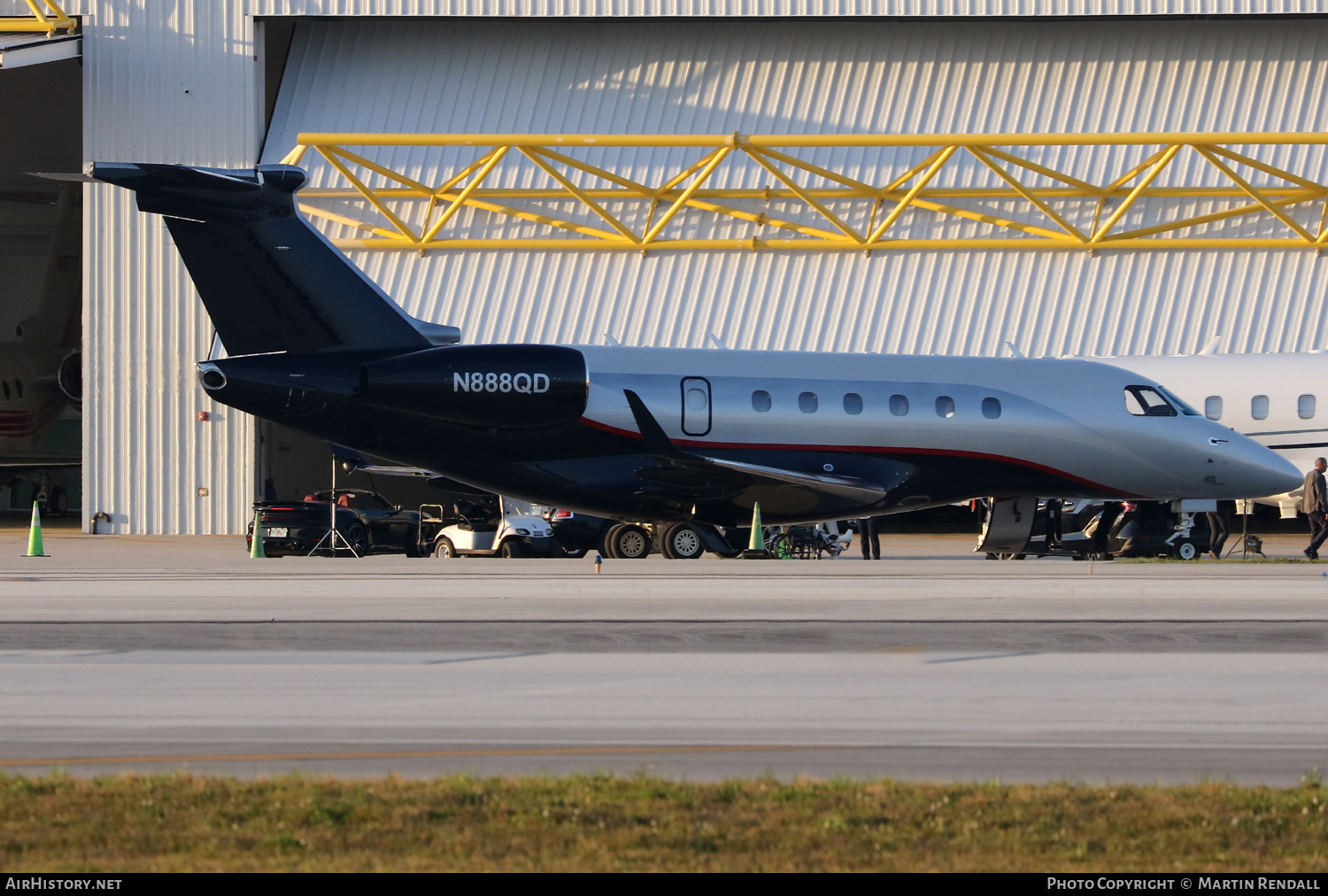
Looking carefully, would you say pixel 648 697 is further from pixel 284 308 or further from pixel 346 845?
pixel 284 308

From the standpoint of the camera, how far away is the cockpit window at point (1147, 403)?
80.5ft

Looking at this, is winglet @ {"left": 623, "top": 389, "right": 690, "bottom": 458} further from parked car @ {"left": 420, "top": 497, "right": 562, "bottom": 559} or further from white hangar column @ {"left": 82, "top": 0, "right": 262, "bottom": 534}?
white hangar column @ {"left": 82, "top": 0, "right": 262, "bottom": 534}

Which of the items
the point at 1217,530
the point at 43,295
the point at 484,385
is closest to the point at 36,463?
the point at 43,295

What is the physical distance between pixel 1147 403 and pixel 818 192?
13304 mm

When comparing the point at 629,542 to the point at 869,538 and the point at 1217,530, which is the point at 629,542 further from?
the point at 1217,530

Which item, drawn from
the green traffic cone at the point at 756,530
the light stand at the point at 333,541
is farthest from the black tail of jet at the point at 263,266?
the green traffic cone at the point at 756,530

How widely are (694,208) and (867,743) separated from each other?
2946cm

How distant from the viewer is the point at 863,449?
78.1ft

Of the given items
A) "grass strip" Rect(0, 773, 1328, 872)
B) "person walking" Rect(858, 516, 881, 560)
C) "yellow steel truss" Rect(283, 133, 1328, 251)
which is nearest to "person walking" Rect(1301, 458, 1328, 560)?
"person walking" Rect(858, 516, 881, 560)

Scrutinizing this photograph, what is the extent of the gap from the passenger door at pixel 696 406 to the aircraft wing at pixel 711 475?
399 millimetres

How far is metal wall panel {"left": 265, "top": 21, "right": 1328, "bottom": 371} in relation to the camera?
3559 centimetres

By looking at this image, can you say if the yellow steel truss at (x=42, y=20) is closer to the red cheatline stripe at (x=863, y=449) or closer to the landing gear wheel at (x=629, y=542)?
the landing gear wheel at (x=629, y=542)

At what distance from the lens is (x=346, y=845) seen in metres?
6.07
